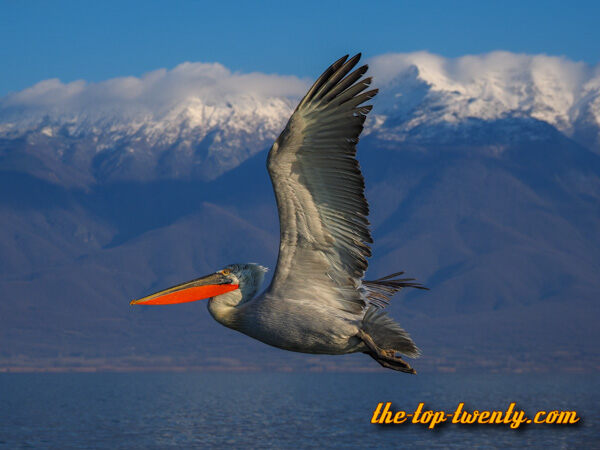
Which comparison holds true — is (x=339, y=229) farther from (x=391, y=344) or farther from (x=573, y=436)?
(x=573, y=436)

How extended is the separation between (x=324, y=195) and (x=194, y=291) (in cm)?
169

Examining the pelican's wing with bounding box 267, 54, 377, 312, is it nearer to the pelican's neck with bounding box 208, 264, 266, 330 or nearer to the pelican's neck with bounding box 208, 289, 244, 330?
the pelican's neck with bounding box 208, 264, 266, 330

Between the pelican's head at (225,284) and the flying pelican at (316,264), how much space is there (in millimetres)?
11

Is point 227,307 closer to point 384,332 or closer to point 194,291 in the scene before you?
point 194,291

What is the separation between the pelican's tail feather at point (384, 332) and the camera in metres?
12.0

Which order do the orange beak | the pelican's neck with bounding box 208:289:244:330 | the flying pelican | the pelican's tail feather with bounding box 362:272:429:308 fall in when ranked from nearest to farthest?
the orange beak
the flying pelican
the pelican's neck with bounding box 208:289:244:330
the pelican's tail feather with bounding box 362:272:429:308

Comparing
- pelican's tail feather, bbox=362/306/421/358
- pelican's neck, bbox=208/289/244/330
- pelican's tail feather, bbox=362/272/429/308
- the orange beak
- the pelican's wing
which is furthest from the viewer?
pelican's tail feather, bbox=362/272/429/308

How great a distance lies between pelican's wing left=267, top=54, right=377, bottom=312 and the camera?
10650 millimetres

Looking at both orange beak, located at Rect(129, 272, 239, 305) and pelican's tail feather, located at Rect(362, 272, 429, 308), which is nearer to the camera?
orange beak, located at Rect(129, 272, 239, 305)

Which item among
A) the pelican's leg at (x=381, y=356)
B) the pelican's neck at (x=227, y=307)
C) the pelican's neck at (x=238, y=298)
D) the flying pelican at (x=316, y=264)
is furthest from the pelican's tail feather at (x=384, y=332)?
the pelican's neck at (x=227, y=307)

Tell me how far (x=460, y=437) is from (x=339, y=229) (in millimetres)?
168847

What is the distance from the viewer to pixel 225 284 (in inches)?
461

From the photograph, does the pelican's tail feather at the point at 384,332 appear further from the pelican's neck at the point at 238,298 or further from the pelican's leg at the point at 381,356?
the pelican's neck at the point at 238,298

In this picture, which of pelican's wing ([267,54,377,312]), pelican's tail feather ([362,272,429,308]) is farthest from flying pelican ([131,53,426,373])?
pelican's tail feather ([362,272,429,308])
